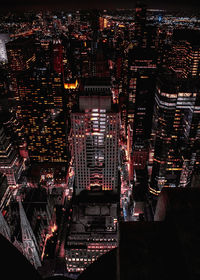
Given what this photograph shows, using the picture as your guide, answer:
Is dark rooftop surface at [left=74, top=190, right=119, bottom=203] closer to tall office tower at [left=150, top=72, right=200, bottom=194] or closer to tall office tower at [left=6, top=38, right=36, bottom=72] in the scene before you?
tall office tower at [left=150, top=72, right=200, bottom=194]

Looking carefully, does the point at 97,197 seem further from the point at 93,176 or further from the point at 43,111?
the point at 43,111

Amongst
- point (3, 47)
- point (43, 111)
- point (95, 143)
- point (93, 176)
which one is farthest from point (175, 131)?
point (3, 47)

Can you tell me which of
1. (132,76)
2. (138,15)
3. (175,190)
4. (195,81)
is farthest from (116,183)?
(138,15)

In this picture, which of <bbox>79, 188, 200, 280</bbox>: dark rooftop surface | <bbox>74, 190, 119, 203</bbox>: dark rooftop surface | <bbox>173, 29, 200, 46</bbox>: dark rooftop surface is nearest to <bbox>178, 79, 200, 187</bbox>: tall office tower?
<bbox>74, 190, 119, 203</bbox>: dark rooftop surface

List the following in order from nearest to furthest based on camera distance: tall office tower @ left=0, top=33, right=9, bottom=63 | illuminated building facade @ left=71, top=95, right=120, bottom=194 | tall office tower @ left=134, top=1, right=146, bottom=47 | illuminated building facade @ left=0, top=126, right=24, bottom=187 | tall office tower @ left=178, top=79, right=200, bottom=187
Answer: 1. illuminated building facade @ left=71, top=95, right=120, bottom=194
2. tall office tower @ left=178, top=79, right=200, bottom=187
3. illuminated building facade @ left=0, top=126, right=24, bottom=187
4. tall office tower @ left=134, top=1, right=146, bottom=47
5. tall office tower @ left=0, top=33, right=9, bottom=63

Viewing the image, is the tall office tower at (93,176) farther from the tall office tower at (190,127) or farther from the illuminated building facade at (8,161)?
the illuminated building facade at (8,161)

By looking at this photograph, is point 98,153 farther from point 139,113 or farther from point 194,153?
point 139,113
